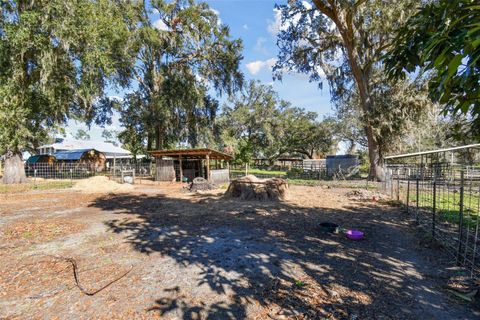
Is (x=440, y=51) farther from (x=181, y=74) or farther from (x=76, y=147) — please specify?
(x=76, y=147)

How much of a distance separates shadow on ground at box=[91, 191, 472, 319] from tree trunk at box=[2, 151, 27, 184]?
15718mm

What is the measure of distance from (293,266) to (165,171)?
17.7 metres

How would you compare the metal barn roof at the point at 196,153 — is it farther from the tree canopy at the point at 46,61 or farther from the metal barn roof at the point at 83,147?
the metal barn roof at the point at 83,147

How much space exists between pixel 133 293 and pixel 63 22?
17.7m

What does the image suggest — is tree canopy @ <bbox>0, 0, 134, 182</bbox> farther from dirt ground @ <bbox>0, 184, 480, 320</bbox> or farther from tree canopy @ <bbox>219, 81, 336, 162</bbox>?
tree canopy @ <bbox>219, 81, 336, 162</bbox>

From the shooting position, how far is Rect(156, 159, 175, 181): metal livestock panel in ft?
66.5

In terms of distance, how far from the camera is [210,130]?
24188 millimetres

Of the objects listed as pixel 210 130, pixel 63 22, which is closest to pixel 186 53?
pixel 210 130

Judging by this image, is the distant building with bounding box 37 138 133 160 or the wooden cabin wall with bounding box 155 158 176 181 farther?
the distant building with bounding box 37 138 133 160

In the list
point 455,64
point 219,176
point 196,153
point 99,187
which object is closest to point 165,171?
point 196,153

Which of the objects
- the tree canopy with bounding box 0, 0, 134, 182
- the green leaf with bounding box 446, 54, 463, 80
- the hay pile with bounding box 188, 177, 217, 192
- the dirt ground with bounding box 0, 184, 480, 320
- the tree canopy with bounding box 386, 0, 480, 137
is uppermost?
the tree canopy with bounding box 0, 0, 134, 182

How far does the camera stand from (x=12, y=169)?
17.5 m

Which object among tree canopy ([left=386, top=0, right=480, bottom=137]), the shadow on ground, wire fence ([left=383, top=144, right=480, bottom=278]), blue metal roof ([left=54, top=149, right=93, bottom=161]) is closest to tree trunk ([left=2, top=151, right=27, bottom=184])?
blue metal roof ([left=54, top=149, right=93, bottom=161])

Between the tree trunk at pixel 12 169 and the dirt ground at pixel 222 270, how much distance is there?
1316cm
